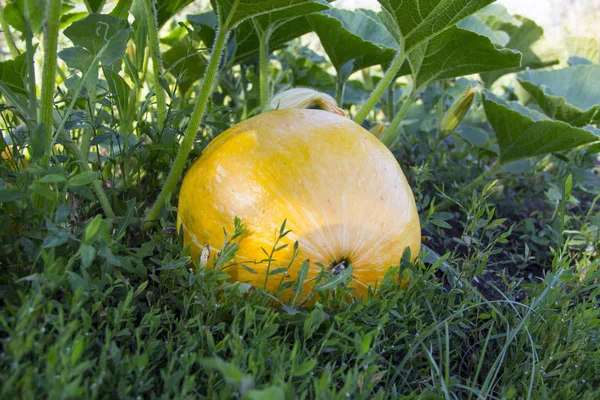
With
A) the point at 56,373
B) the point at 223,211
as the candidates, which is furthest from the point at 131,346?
the point at 223,211

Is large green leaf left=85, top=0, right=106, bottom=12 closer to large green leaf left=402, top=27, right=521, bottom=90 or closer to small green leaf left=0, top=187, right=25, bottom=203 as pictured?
small green leaf left=0, top=187, right=25, bottom=203

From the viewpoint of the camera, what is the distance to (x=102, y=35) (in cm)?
144

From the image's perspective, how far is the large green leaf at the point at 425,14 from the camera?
178 centimetres

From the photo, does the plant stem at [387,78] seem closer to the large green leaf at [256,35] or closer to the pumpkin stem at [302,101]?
the pumpkin stem at [302,101]

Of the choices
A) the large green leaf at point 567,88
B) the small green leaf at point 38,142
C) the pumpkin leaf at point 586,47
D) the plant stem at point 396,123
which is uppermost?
the small green leaf at point 38,142

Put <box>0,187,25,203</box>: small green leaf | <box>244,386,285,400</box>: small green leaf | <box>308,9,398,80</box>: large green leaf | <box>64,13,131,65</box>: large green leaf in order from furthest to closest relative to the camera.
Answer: <box>308,9,398,80</box>: large green leaf, <box>64,13,131,65</box>: large green leaf, <box>0,187,25,203</box>: small green leaf, <box>244,386,285,400</box>: small green leaf

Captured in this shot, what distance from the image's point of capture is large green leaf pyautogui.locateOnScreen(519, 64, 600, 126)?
2520 mm

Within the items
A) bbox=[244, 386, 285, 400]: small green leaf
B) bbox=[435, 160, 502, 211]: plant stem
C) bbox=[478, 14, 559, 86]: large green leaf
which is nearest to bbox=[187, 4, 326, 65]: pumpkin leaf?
bbox=[435, 160, 502, 211]: plant stem

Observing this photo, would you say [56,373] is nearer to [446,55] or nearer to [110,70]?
[110,70]

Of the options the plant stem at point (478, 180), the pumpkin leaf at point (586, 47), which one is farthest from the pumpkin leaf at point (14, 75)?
the pumpkin leaf at point (586, 47)

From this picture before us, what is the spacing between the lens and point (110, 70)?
1.77 metres

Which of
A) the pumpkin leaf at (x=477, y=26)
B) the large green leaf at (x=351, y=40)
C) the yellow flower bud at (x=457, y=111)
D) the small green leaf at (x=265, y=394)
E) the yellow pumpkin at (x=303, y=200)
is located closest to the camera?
the small green leaf at (x=265, y=394)

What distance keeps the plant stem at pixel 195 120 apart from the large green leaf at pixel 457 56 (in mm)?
801

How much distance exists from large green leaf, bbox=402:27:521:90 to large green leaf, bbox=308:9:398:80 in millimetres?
→ 191
